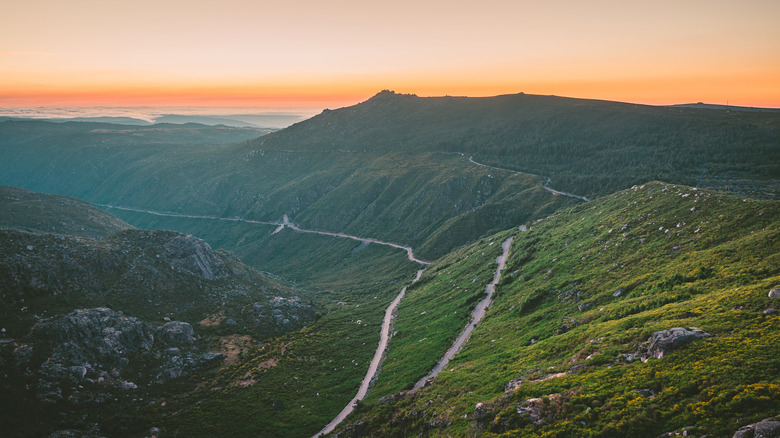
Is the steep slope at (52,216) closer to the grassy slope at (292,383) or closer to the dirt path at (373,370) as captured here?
the grassy slope at (292,383)

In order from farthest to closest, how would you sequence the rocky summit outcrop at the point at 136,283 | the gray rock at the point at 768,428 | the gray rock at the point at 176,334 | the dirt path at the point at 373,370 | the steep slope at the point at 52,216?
the steep slope at the point at 52,216 < the gray rock at the point at 176,334 < the rocky summit outcrop at the point at 136,283 < the dirt path at the point at 373,370 < the gray rock at the point at 768,428

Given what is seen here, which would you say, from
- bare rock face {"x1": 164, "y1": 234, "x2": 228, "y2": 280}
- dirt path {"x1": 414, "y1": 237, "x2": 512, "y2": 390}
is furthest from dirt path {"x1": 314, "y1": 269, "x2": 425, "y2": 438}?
bare rock face {"x1": 164, "y1": 234, "x2": 228, "y2": 280}

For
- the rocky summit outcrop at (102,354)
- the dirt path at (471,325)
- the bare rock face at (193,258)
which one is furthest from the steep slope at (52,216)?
the dirt path at (471,325)

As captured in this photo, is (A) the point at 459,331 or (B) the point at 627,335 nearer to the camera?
(B) the point at 627,335

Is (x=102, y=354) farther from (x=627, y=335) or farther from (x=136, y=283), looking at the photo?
(x=627, y=335)

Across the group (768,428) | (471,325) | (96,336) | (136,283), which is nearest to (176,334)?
(96,336)

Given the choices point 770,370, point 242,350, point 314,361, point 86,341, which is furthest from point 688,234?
point 86,341

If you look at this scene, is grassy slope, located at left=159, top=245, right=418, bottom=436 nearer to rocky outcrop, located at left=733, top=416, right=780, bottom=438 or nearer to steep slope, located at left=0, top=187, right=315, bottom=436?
steep slope, located at left=0, top=187, right=315, bottom=436
